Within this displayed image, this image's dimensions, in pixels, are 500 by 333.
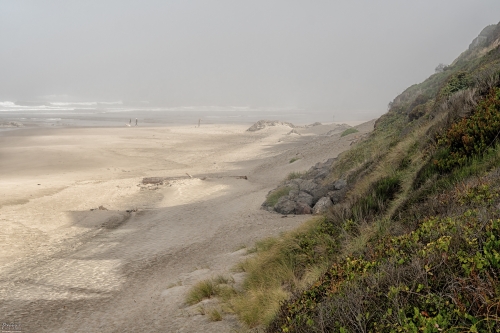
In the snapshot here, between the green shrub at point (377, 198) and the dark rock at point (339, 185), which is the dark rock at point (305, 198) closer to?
the dark rock at point (339, 185)

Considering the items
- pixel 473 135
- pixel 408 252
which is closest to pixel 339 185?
pixel 473 135

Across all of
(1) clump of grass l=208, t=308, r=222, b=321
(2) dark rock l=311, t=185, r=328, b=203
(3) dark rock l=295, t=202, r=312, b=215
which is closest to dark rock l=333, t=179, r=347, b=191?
(2) dark rock l=311, t=185, r=328, b=203

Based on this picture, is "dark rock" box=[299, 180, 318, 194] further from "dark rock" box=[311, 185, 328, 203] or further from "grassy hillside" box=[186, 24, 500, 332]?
"grassy hillside" box=[186, 24, 500, 332]

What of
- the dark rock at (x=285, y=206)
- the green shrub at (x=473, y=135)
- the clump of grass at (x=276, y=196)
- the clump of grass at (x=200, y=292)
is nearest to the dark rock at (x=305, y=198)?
the dark rock at (x=285, y=206)

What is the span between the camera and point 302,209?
11906 mm

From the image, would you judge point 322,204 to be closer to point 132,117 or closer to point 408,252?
point 408,252

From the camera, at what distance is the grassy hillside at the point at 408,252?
9.27 feet

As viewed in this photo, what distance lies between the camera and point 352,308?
3250 mm

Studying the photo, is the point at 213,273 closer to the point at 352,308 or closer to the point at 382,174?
the point at 382,174

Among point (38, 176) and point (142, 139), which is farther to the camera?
point (142, 139)

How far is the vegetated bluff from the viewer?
111 inches

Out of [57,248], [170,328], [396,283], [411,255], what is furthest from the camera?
[57,248]

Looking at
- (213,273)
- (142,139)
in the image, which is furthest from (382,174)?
(142,139)

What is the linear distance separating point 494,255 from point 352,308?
3.67 feet
